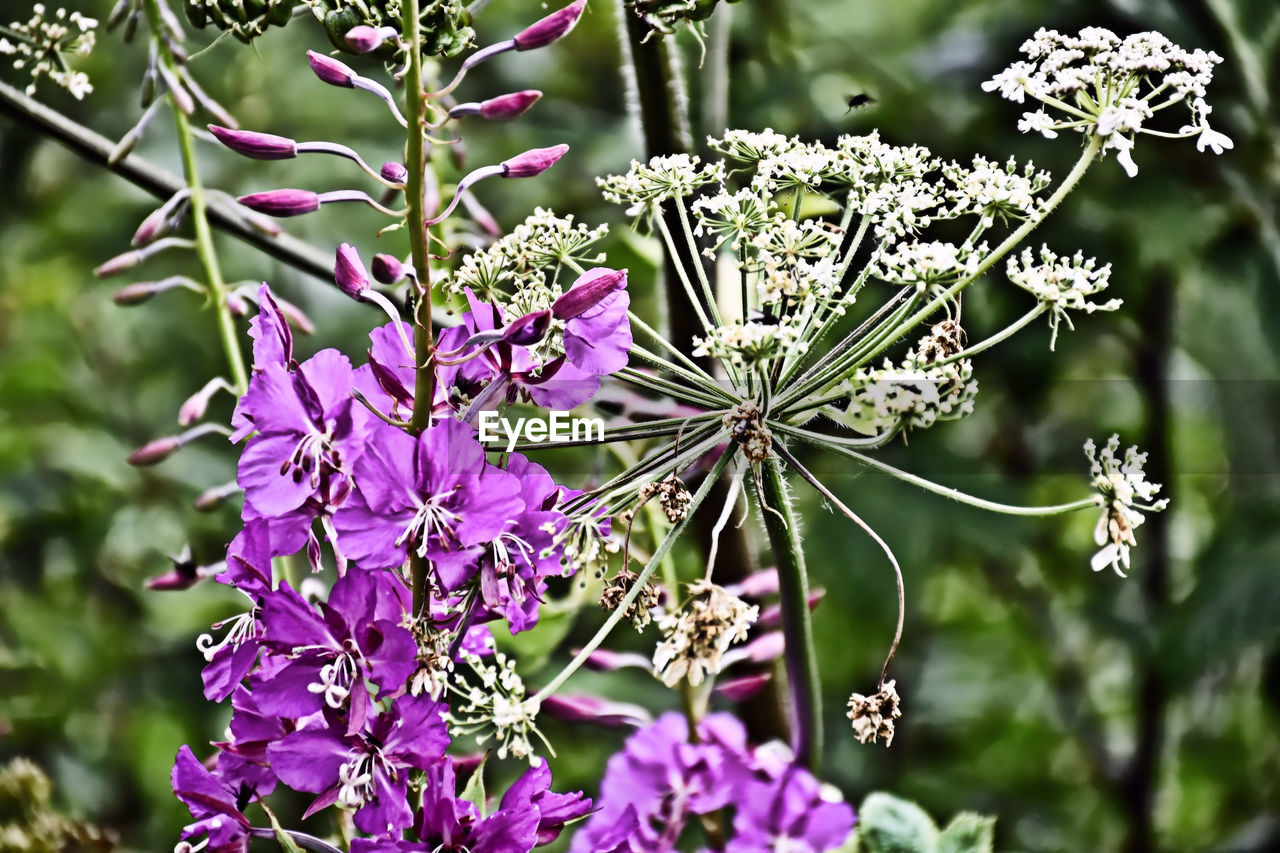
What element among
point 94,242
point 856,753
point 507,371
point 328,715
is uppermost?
point 94,242

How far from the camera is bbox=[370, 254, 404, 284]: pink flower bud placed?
0.42 m

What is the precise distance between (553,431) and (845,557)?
558 millimetres

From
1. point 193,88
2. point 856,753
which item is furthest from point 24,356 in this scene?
point 856,753

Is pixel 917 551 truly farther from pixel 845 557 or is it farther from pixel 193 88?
pixel 193 88

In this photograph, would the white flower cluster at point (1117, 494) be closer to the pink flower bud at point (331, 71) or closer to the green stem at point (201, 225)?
the pink flower bud at point (331, 71)

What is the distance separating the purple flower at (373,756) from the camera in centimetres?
42

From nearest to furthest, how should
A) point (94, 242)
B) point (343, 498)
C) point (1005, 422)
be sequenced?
point (343, 498)
point (1005, 422)
point (94, 242)

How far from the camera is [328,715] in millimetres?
422

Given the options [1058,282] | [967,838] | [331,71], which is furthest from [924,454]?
[331,71]

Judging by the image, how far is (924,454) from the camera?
37.5 inches

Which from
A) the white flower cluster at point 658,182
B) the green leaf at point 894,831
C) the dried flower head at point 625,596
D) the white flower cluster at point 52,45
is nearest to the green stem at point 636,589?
the dried flower head at point 625,596

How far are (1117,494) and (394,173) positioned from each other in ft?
0.88

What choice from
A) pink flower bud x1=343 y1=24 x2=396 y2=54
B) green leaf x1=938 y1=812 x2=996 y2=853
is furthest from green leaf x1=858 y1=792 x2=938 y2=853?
pink flower bud x1=343 y1=24 x2=396 y2=54

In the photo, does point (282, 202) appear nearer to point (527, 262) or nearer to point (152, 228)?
point (527, 262)
